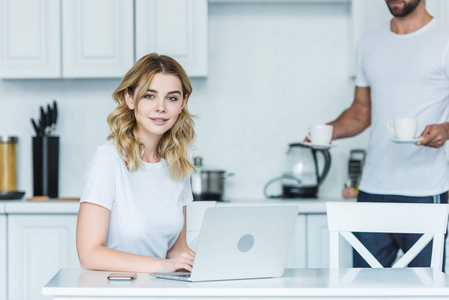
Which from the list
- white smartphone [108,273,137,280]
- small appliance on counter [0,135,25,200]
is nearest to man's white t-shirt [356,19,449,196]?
white smartphone [108,273,137,280]

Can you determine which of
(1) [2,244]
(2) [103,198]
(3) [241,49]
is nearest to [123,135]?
(2) [103,198]

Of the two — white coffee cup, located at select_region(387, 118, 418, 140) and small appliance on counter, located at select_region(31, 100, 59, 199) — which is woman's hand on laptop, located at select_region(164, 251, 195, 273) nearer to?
white coffee cup, located at select_region(387, 118, 418, 140)

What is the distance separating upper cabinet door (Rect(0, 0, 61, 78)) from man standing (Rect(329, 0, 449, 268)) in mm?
1502

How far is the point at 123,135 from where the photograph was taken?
1.77 m

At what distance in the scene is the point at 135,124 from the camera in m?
1.84

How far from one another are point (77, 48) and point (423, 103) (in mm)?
1616

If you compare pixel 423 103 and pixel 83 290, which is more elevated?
pixel 423 103

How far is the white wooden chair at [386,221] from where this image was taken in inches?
71.0

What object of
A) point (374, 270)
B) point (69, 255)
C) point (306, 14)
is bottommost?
point (69, 255)

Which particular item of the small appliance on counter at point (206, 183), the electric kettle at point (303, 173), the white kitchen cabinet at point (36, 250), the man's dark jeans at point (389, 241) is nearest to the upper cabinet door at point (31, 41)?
the white kitchen cabinet at point (36, 250)

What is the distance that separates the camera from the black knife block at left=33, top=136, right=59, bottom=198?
3.05m

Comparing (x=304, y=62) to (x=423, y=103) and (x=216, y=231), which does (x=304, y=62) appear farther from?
(x=216, y=231)

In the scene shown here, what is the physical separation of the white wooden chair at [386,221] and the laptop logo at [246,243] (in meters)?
0.58

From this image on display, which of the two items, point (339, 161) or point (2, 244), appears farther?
point (339, 161)
